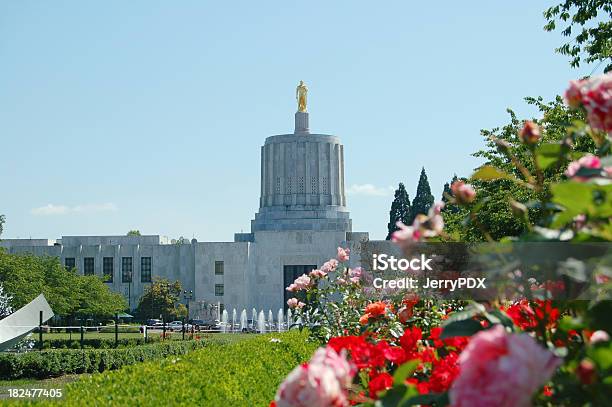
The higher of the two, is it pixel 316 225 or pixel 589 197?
pixel 316 225

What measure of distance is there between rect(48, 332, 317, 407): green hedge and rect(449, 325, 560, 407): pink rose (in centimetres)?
451

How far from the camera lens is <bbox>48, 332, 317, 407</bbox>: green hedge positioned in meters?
6.34

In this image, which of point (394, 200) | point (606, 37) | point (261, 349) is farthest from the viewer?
point (394, 200)

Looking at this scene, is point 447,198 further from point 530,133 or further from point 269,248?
point 269,248

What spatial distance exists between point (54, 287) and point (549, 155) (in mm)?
46799

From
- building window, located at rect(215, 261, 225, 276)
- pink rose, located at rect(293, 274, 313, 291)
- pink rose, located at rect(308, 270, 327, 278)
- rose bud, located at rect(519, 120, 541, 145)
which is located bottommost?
pink rose, located at rect(293, 274, 313, 291)

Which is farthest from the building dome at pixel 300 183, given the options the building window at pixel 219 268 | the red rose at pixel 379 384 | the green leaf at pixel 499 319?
the green leaf at pixel 499 319

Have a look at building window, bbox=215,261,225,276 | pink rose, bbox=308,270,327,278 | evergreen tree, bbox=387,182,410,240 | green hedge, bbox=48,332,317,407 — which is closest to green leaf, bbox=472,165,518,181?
green hedge, bbox=48,332,317,407

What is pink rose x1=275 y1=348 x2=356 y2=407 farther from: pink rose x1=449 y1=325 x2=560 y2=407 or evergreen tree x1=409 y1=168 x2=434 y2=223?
evergreen tree x1=409 y1=168 x2=434 y2=223

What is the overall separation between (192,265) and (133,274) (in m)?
5.40

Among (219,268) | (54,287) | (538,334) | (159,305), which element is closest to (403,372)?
(538,334)

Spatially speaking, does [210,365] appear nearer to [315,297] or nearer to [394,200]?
[315,297]

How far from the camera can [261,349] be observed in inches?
428

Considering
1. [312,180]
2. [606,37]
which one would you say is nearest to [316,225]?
[312,180]
